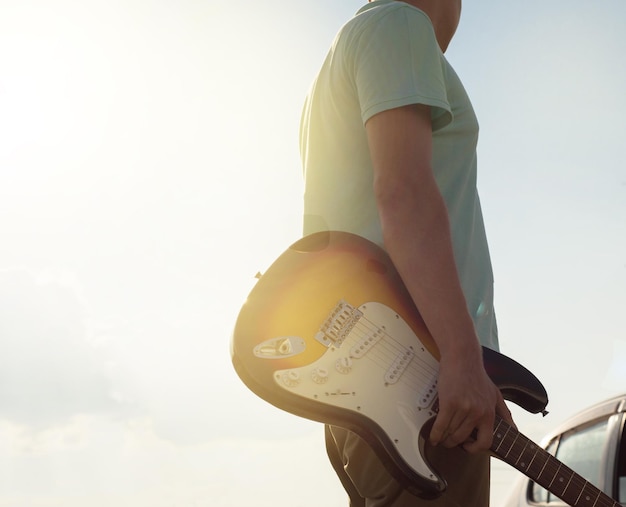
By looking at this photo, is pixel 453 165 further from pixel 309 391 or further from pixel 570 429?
pixel 570 429

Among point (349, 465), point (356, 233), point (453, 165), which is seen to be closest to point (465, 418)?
point (349, 465)

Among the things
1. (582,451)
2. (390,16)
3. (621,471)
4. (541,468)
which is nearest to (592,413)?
(582,451)

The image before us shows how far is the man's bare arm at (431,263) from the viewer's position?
65.7 inches

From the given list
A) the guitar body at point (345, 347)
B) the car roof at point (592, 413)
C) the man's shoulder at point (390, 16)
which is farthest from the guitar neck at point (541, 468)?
the car roof at point (592, 413)

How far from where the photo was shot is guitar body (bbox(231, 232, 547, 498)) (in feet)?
6.02

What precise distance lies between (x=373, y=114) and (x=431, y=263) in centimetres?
44

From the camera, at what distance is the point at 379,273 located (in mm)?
1921

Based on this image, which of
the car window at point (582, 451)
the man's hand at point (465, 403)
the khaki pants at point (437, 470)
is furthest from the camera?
the car window at point (582, 451)

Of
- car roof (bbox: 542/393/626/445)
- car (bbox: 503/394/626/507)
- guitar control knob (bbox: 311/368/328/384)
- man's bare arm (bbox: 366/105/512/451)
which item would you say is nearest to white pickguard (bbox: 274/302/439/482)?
guitar control knob (bbox: 311/368/328/384)

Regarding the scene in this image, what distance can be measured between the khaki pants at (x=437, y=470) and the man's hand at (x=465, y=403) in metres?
0.11

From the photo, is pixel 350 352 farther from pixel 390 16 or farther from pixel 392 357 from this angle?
pixel 390 16

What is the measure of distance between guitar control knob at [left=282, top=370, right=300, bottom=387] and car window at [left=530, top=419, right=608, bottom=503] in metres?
2.81

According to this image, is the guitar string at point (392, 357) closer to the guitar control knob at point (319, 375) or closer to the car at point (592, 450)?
the guitar control knob at point (319, 375)

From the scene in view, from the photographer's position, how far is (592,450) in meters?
4.20
